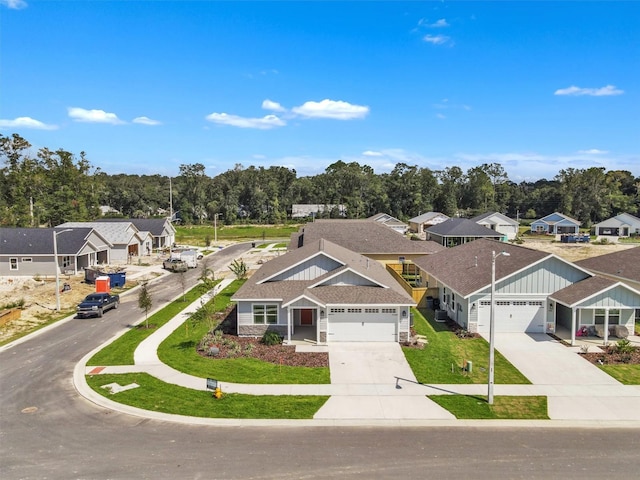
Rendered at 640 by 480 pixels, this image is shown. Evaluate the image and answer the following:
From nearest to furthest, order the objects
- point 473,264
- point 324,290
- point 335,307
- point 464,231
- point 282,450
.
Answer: point 282,450 < point 335,307 < point 324,290 < point 473,264 < point 464,231

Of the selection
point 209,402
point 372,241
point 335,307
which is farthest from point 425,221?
point 209,402

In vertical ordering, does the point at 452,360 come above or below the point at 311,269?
below

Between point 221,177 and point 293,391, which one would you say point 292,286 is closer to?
point 293,391

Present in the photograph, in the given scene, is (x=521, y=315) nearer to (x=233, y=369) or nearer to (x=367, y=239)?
(x=233, y=369)

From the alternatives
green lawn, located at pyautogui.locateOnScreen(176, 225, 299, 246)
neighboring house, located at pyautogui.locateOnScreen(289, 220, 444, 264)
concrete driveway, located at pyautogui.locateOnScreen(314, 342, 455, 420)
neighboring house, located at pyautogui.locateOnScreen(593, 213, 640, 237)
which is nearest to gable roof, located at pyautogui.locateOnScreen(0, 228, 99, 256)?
neighboring house, located at pyautogui.locateOnScreen(289, 220, 444, 264)

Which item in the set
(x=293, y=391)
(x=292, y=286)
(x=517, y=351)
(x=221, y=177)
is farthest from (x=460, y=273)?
(x=221, y=177)

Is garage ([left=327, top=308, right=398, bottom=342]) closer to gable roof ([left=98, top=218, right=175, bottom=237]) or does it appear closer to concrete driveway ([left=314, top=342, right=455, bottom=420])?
concrete driveway ([left=314, top=342, right=455, bottom=420])
